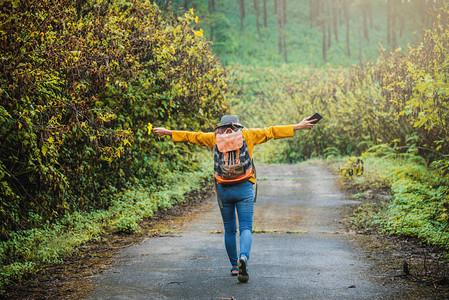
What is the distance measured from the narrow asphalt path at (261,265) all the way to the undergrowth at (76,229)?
0.94 metres

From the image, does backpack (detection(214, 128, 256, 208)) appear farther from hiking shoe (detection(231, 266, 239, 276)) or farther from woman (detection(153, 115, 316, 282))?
hiking shoe (detection(231, 266, 239, 276))

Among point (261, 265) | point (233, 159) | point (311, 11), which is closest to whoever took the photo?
point (233, 159)

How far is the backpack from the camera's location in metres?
5.80

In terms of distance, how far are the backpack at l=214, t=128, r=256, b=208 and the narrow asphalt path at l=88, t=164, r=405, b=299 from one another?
1.28m

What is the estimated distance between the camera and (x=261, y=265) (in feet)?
22.0

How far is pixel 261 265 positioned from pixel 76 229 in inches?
151

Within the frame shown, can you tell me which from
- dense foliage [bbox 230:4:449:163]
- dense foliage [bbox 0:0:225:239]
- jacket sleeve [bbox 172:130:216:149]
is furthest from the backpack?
dense foliage [bbox 230:4:449:163]

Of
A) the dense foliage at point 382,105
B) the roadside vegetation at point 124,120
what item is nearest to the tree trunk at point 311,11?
the dense foliage at point 382,105

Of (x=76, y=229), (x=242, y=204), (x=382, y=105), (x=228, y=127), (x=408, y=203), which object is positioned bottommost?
(x=408, y=203)

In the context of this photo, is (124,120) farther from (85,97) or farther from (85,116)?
(85,116)

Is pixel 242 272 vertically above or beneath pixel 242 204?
beneath

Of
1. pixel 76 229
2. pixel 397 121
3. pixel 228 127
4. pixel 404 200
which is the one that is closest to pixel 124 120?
pixel 76 229

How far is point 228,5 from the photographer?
6488cm

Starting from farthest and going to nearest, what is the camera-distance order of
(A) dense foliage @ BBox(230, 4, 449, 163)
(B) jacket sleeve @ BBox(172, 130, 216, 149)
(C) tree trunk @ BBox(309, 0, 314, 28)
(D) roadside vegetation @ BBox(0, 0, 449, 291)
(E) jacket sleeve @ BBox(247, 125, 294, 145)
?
(C) tree trunk @ BBox(309, 0, 314, 28) < (A) dense foliage @ BBox(230, 4, 449, 163) < (D) roadside vegetation @ BBox(0, 0, 449, 291) < (B) jacket sleeve @ BBox(172, 130, 216, 149) < (E) jacket sleeve @ BBox(247, 125, 294, 145)
